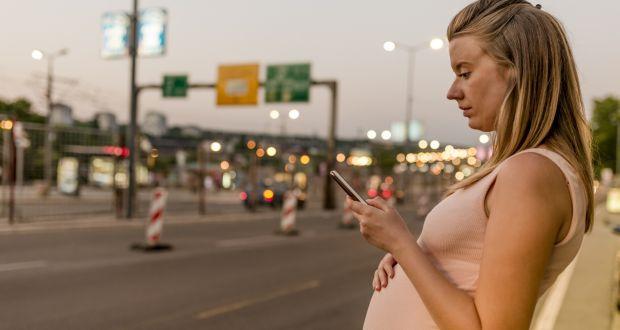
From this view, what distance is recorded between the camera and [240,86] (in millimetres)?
29625

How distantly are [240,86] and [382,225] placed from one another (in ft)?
92.9

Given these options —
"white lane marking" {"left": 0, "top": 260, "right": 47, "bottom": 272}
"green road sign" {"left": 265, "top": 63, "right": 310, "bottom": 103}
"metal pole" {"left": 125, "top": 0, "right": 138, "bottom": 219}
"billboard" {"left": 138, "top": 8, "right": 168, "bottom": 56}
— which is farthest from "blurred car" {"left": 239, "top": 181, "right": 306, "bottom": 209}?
"white lane marking" {"left": 0, "top": 260, "right": 47, "bottom": 272}

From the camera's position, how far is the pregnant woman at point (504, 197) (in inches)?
58.6

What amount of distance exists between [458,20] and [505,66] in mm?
191

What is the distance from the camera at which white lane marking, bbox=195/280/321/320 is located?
8023 millimetres

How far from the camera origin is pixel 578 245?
1.66 meters

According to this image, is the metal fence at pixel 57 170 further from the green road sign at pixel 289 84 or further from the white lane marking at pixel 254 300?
the white lane marking at pixel 254 300

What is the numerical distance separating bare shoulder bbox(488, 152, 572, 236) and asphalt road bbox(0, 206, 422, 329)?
620 cm

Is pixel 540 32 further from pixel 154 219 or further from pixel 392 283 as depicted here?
pixel 154 219

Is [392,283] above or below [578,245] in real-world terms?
below

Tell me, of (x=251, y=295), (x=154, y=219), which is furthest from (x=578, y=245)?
(x=154, y=219)

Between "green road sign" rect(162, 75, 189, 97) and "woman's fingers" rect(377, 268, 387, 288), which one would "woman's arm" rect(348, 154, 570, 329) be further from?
"green road sign" rect(162, 75, 189, 97)

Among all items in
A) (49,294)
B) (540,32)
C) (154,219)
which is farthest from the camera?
(154,219)

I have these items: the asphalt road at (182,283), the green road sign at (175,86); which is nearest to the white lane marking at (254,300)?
the asphalt road at (182,283)
